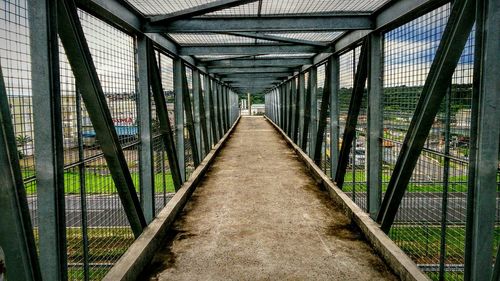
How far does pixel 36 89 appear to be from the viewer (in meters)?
2.74

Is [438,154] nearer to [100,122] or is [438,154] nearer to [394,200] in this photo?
[394,200]

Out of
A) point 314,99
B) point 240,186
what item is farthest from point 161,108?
point 314,99

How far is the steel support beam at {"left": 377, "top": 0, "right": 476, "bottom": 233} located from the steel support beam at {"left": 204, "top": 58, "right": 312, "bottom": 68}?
24.0 feet

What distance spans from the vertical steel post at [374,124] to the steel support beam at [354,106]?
0.87 feet

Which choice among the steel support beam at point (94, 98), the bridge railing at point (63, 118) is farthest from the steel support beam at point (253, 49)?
the steel support beam at point (94, 98)

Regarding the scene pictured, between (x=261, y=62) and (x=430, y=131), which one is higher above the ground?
(x=261, y=62)

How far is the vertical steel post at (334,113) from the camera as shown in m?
8.41

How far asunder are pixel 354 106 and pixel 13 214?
523cm

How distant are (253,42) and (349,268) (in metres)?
5.59

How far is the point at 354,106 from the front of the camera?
6.29m

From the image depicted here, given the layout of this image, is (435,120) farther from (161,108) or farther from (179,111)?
(179,111)

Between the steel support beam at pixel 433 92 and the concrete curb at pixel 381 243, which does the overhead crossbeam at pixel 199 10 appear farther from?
the concrete curb at pixel 381 243

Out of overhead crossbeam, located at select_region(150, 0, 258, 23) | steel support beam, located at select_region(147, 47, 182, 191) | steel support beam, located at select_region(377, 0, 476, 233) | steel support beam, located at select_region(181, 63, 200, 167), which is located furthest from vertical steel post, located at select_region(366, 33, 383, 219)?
steel support beam, located at select_region(181, 63, 200, 167)

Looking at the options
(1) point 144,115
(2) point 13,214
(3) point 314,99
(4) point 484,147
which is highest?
(3) point 314,99
